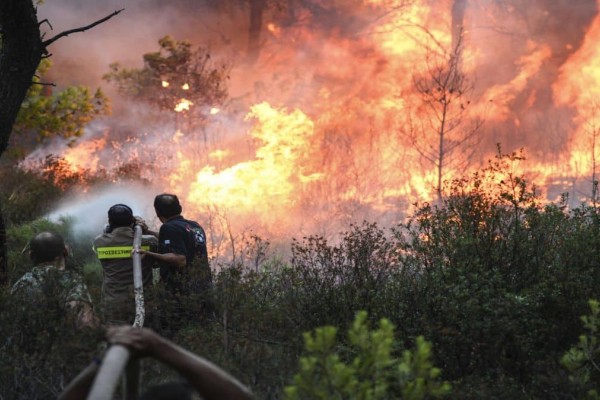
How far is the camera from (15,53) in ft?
19.2

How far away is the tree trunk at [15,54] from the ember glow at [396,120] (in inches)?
411

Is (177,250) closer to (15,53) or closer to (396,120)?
(15,53)

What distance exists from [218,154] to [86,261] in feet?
33.3

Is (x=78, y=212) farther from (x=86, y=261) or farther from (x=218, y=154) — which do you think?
(x=218, y=154)

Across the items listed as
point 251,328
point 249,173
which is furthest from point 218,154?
point 251,328

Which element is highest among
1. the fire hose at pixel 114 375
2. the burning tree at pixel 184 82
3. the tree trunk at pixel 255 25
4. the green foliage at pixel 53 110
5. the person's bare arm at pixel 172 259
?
the tree trunk at pixel 255 25

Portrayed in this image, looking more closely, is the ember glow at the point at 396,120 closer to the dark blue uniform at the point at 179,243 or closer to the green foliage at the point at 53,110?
the green foliage at the point at 53,110

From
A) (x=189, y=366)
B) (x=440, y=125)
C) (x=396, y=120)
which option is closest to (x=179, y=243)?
(x=189, y=366)

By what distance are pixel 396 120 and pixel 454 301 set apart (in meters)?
13.9

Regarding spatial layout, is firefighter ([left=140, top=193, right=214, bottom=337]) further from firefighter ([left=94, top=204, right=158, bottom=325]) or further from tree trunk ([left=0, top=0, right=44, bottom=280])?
tree trunk ([left=0, top=0, right=44, bottom=280])

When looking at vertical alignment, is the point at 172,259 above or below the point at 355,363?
above

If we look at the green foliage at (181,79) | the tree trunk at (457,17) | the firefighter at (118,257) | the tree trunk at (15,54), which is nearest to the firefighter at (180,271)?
the firefighter at (118,257)

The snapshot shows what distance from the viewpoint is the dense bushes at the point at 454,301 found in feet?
13.8

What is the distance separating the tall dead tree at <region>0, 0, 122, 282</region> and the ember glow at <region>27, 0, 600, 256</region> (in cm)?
1045
